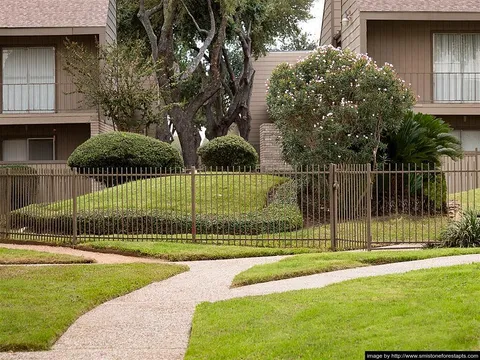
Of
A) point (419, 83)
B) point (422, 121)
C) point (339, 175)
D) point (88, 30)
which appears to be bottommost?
point (339, 175)

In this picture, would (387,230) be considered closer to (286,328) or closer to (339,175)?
(339,175)

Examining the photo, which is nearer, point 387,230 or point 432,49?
point 387,230

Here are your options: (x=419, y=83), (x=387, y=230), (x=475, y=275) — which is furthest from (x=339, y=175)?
(x=419, y=83)

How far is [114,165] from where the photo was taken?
→ 79.7 feet

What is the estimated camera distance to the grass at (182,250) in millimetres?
17172

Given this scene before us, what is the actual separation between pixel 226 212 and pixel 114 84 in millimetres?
10708

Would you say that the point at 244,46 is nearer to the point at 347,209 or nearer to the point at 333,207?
→ the point at 347,209

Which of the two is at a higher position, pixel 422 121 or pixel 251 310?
pixel 422 121

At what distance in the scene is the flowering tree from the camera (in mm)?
22156

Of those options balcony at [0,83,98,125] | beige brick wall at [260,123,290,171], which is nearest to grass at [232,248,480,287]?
balcony at [0,83,98,125]

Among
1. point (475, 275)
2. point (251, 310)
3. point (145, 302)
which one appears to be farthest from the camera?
point (145, 302)

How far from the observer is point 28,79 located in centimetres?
3155

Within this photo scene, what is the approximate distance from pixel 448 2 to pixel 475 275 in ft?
63.1

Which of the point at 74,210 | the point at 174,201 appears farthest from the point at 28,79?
the point at 74,210
